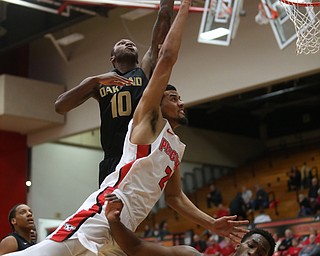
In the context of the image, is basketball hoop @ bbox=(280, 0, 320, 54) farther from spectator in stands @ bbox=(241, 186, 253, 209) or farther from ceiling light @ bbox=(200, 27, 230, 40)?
spectator in stands @ bbox=(241, 186, 253, 209)

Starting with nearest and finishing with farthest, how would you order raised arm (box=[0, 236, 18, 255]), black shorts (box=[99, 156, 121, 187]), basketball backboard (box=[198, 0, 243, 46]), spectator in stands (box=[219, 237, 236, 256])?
black shorts (box=[99, 156, 121, 187]) < raised arm (box=[0, 236, 18, 255]) < basketball backboard (box=[198, 0, 243, 46]) < spectator in stands (box=[219, 237, 236, 256])

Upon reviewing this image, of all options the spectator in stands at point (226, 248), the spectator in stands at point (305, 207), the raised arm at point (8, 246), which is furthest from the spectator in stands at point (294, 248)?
→ the raised arm at point (8, 246)

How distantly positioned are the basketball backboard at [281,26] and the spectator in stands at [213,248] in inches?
189

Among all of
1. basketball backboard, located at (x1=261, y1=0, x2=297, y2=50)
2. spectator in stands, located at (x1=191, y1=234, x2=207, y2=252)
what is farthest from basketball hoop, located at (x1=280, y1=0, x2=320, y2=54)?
spectator in stands, located at (x1=191, y1=234, x2=207, y2=252)

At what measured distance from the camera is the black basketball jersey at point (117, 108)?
197 inches

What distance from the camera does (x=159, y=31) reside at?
17.4 feet

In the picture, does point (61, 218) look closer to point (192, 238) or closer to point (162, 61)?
point (192, 238)

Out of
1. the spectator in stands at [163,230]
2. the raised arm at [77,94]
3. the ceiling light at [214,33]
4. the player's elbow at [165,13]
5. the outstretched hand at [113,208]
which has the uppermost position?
the ceiling light at [214,33]

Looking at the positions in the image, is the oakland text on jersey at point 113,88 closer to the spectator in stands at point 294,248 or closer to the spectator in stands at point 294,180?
the spectator in stands at point 294,248

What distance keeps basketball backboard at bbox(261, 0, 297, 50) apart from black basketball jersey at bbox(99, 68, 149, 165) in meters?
8.49

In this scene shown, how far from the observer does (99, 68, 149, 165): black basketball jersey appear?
5.01 metres

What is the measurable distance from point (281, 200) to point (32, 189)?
286 inches

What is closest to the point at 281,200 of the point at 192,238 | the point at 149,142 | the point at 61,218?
the point at 192,238

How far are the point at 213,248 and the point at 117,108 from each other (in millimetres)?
11255
